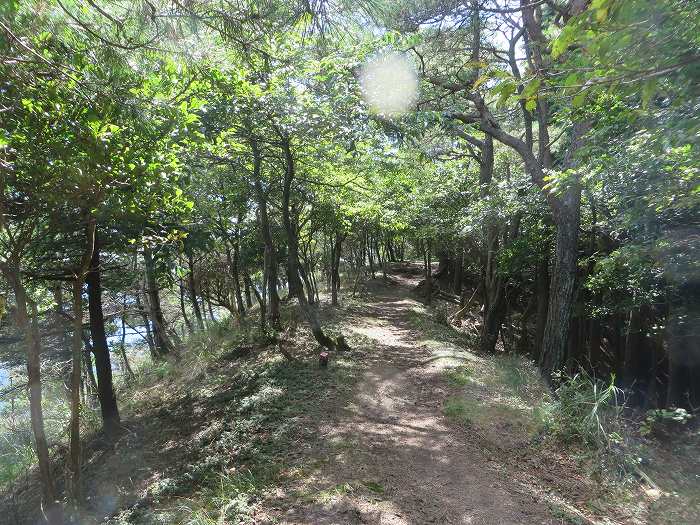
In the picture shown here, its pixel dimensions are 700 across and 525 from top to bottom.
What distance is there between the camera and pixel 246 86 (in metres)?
6.50

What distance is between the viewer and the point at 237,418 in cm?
711

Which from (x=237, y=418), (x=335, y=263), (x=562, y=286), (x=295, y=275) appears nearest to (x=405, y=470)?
(x=237, y=418)

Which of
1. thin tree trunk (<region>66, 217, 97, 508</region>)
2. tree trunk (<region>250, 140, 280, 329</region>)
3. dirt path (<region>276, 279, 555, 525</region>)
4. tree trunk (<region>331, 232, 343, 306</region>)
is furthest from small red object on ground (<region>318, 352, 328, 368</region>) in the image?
tree trunk (<region>331, 232, 343, 306</region>)

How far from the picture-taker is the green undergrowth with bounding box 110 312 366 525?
4777mm

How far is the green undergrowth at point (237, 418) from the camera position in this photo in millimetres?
4777

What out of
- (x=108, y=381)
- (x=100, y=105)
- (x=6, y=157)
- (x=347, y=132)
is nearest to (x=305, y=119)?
(x=347, y=132)

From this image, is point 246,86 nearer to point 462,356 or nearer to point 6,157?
point 6,157

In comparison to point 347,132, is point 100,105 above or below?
below

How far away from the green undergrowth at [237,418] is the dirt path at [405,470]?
1.37 feet

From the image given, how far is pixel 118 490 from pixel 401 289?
69.0 feet

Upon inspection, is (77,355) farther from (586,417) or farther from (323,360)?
(586,417)

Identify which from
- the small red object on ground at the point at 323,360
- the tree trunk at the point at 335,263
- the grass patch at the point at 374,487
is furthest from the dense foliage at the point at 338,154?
the grass patch at the point at 374,487

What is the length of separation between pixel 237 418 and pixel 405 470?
3190 mm

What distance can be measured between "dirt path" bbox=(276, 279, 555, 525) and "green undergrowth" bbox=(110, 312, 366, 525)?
1.37 ft
